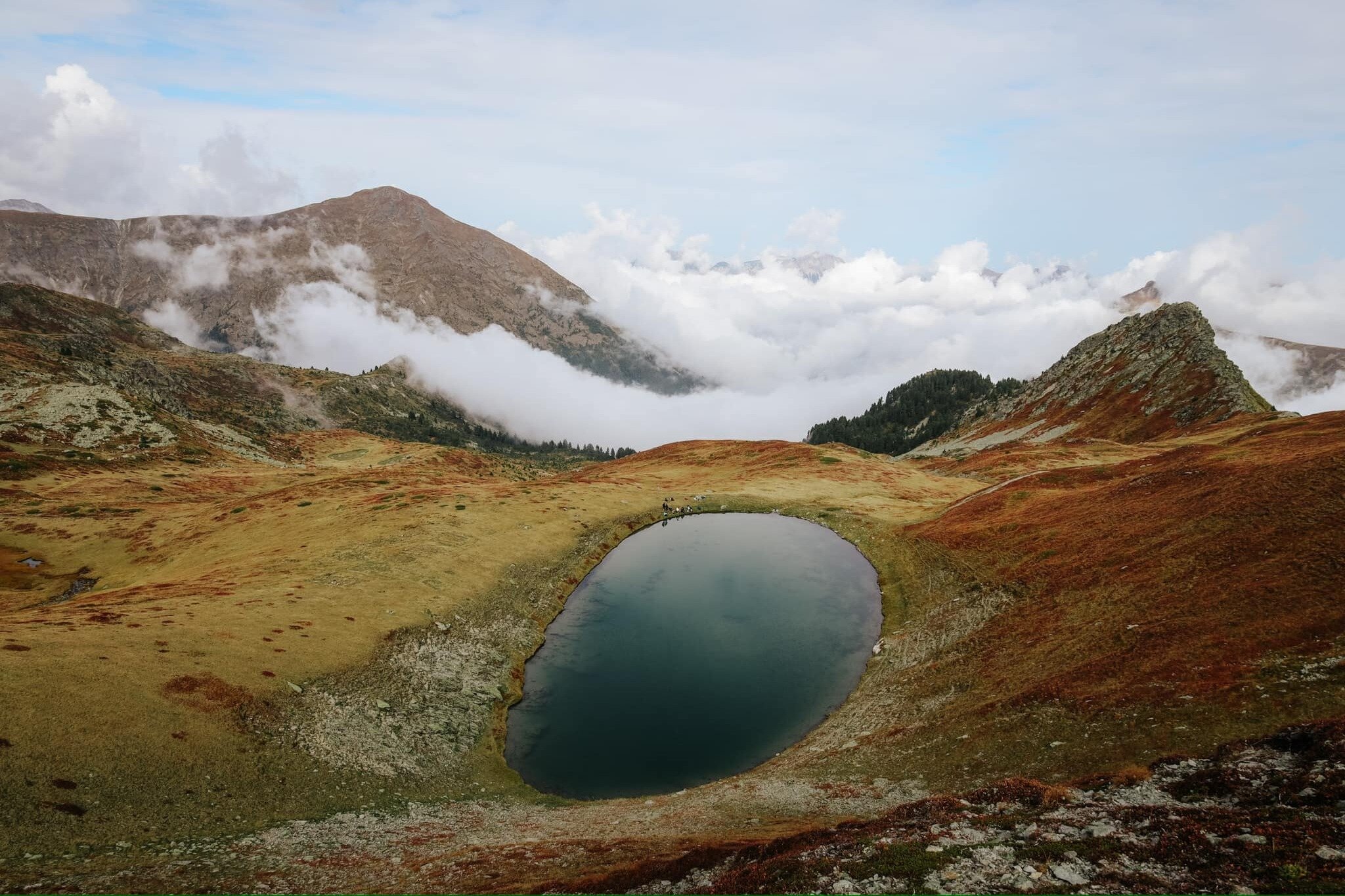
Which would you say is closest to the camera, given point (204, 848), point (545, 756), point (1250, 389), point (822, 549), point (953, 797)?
point (953, 797)

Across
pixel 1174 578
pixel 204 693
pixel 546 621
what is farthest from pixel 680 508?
pixel 204 693

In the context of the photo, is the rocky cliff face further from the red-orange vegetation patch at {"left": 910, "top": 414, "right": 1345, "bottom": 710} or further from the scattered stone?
the scattered stone

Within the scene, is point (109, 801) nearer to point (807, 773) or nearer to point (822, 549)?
point (807, 773)

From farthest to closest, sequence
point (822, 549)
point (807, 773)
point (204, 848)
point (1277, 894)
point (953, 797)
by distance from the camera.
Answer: point (822, 549) → point (807, 773) → point (204, 848) → point (953, 797) → point (1277, 894)

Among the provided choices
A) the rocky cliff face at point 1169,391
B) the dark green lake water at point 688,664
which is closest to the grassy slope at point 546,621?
the dark green lake water at point 688,664

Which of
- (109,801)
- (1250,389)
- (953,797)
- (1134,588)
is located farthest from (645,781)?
(1250,389)

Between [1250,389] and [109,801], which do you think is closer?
[109,801]

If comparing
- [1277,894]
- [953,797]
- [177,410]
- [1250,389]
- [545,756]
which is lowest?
[545,756]
